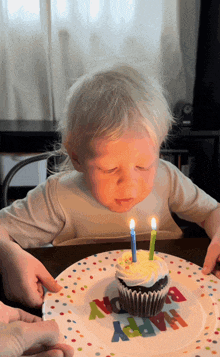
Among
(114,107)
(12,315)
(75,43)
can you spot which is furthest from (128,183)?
(75,43)

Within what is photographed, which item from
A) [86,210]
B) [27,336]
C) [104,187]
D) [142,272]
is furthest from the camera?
[86,210]

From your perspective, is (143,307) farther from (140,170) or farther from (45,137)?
(45,137)

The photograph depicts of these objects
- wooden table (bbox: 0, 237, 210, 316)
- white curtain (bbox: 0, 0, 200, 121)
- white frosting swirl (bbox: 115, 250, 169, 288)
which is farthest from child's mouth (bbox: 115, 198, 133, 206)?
white curtain (bbox: 0, 0, 200, 121)

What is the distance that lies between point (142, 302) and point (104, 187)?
1.15 feet

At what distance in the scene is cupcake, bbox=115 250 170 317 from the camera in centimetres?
68

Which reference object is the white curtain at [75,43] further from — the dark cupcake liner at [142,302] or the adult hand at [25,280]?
the dark cupcake liner at [142,302]

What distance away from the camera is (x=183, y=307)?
701 millimetres

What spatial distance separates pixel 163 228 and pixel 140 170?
44cm

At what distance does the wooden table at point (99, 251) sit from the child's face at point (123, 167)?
142mm

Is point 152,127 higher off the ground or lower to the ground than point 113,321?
higher

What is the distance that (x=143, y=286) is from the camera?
2.35 ft

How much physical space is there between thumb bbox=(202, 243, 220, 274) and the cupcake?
0.41 feet

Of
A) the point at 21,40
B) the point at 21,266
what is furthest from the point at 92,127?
the point at 21,40

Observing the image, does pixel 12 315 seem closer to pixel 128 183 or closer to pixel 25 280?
pixel 25 280
